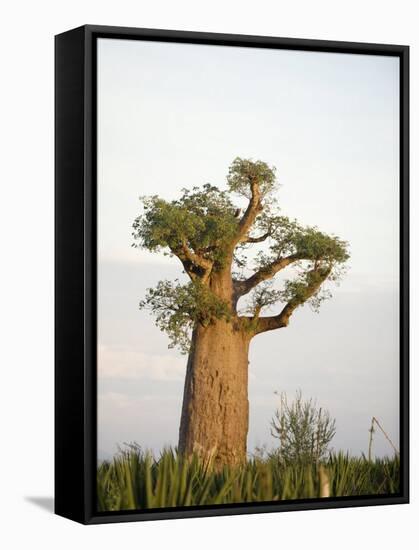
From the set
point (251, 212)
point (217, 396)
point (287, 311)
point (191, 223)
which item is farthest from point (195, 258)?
point (217, 396)

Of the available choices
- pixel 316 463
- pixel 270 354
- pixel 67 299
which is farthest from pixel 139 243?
pixel 316 463

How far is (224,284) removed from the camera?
9227 mm

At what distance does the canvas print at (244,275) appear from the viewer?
8883 millimetres

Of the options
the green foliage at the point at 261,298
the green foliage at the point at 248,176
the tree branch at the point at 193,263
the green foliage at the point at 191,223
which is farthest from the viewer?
the green foliage at the point at 261,298

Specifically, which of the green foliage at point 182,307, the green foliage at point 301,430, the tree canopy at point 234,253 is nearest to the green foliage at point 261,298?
the tree canopy at point 234,253

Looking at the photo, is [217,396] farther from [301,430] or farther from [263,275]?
[263,275]

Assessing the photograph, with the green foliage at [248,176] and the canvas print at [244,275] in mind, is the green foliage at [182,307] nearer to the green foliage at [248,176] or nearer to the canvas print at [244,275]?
the canvas print at [244,275]

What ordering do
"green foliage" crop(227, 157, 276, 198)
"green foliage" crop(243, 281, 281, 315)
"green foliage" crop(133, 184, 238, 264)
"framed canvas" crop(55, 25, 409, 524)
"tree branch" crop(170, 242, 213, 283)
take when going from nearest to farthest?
1. "framed canvas" crop(55, 25, 409, 524)
2. "green foliage" crop(133, 184, 238, 264)
3. "tree branch" crop(170, 242, 213, 283)
4. "green foliage" crop(227, 157, 276, 198)
5. "green foliage" crop(243, 281, 281, 315)

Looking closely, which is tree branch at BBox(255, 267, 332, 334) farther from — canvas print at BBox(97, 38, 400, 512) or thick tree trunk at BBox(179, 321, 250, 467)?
thick tree trunk at BBox(179, 321, 250, 467)

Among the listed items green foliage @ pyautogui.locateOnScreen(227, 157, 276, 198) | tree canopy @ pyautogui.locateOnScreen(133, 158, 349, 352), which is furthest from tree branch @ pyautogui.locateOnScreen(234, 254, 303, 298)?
green foliage @ pyautogui.locateOnScreen(227, 157, 276, 198)

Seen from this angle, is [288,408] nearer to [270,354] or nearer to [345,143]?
[270,354]

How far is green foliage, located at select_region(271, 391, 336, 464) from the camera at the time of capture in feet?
30.7

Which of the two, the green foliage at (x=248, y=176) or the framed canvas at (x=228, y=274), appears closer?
the framed canvas at (x=228, y=274)

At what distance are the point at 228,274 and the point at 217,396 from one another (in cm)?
73
